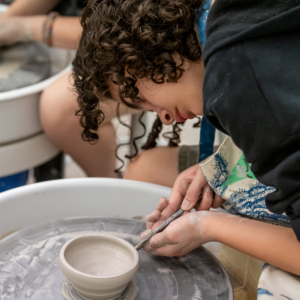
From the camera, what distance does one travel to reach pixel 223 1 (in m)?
0.64

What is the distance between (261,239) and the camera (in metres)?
0.78

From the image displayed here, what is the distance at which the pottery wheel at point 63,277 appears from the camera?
0.82 meters

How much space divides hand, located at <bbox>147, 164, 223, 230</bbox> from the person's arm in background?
0.96 metres

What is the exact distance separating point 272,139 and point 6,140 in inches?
44.1

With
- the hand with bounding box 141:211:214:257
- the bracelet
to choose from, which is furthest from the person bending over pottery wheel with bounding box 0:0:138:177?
the hand with bounding box 141:211:214:257

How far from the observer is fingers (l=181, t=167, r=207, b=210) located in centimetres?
94

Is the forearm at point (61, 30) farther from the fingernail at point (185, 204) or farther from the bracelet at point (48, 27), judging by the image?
the fingernail at point (185, 204)

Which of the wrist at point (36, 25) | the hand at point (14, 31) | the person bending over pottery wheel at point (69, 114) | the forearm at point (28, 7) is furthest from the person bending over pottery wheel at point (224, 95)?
the forearm at point (28, 7)

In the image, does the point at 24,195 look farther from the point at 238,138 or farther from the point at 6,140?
the point at 238,138

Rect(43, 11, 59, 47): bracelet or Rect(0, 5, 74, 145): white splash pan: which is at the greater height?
Rect(43, 11, 59, 47): bracelet

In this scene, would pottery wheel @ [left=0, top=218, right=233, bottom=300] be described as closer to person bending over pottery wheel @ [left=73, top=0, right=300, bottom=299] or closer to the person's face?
person bending over pottery wheel @ [left=73, top=0, right=300, bottom=299]

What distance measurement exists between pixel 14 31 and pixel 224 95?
5.23 ft

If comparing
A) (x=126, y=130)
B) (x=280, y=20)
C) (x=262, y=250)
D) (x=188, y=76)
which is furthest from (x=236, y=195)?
(x=126, y=130)

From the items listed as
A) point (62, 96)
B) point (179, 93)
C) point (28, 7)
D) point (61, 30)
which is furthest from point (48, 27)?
point (179, 93)
